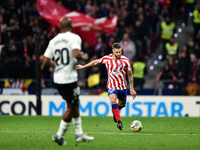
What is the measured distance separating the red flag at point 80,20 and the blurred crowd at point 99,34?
1.11 feet

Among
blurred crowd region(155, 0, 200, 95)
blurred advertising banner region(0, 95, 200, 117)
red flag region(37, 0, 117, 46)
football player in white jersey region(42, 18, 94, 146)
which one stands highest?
red flag region(37, 0, 117, 46)

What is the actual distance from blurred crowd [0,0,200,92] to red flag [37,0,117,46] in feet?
1.11

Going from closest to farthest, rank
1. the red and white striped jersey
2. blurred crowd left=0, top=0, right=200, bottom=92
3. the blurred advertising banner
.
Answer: the red and white striped jersey, the blurred advertising banner, blurred crowd left=0, top=0, right=200, bottom=92

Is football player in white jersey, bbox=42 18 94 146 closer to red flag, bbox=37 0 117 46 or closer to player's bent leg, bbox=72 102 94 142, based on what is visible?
player's bent leg, bbox=72 102 94 142

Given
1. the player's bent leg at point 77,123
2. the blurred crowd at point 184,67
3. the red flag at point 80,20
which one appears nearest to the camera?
the player's bent leg at point 77,123

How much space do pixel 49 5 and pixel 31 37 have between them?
1683mm

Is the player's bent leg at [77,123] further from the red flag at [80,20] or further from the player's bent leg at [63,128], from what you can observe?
the red flag at [80,20]

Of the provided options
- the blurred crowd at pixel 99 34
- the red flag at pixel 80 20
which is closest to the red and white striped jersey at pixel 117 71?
the blurred crowd at pixel 99 34

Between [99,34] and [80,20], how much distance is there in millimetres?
1083

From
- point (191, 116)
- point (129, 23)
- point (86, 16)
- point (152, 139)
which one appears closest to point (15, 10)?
point (86, 16)

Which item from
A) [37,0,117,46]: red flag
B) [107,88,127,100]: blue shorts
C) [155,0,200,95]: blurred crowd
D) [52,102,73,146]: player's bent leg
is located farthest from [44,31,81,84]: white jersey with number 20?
[37,0,117,46]: red flag

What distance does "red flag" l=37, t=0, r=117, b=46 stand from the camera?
17.4 m

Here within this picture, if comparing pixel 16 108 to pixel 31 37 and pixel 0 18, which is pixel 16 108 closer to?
pixel 31 37

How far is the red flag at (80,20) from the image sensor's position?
57.1 ft
